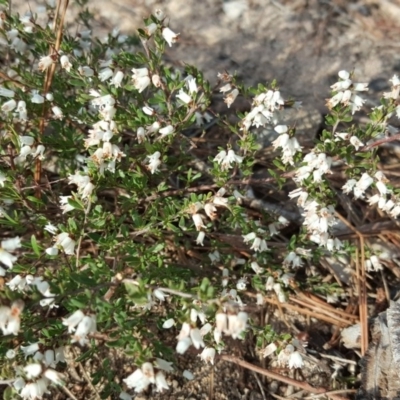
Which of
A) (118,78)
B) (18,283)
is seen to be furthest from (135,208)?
(18,283)

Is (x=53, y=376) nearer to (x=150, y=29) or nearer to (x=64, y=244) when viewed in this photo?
(x=64, y=244)

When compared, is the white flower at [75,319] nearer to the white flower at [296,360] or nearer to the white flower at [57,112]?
the white flower at [296,360]

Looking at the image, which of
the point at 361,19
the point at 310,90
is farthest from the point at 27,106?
the point at 361,19

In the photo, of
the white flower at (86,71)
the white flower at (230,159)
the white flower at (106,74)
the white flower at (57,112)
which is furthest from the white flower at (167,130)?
the white flower at (57,112)

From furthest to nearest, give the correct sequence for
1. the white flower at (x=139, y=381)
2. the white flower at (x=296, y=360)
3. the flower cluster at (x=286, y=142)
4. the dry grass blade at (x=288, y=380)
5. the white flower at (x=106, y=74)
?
the dry grass blade at (x=288, y=380), the white flower at (x=106, y=74), the flower cluster at (x=286, y=142), the white flower at (x=296, y=360), the white flower at (x=139, y=381)

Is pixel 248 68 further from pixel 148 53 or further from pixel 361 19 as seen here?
pixel 148 53

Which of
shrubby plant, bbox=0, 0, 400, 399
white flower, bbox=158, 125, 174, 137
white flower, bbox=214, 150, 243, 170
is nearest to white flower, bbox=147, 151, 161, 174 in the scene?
shrubby plant, bbox=0, 0, 400, 399

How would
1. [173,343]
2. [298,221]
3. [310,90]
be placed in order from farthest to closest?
[310,90], [298,221], [173,343]

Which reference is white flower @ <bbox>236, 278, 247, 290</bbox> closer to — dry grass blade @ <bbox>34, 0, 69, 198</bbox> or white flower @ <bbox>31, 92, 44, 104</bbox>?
dry grass blade @ <bbox>34, 0, 69, 198</bbox>
